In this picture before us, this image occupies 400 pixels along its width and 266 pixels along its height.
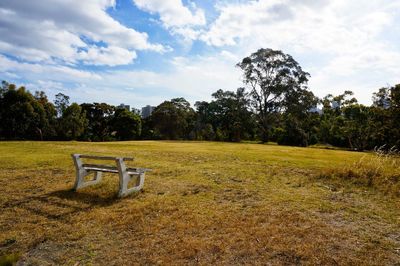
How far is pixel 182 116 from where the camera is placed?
41.1 metres

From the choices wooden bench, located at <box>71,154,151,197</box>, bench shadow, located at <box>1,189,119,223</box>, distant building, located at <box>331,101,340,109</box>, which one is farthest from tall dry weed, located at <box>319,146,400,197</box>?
distant building, located at <box>331,101,340,109</box>

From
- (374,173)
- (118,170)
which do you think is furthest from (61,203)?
(374,173)

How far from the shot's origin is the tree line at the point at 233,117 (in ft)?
102

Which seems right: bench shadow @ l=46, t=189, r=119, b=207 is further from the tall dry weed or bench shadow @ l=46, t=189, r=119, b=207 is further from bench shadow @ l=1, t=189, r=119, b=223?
the tall dry weed

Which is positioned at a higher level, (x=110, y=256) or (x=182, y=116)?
(x=182, y=116)

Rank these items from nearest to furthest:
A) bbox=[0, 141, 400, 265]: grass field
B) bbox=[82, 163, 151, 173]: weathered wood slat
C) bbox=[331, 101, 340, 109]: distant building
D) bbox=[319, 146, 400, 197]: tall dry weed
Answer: bbox=[0, 141, 400, 265]: grass field, bbox=[82, 163, 151, 173]: weathered wood slat, bbox=[319, 146, 400, 197]: tall dry weed, bbox=[331, 101, 340, 109]: distant building

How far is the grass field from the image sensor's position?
367 centimetres

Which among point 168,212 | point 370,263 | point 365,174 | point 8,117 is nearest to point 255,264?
point 370,263

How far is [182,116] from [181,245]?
37381mm

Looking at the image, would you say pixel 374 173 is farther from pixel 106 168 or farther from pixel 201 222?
pixel 106 168

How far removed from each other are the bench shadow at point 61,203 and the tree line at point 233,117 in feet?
92.7

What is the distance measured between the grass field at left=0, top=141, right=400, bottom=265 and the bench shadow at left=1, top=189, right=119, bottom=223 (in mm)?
19

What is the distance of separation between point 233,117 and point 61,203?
33.8 metres

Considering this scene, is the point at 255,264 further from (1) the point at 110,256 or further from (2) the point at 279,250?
(1) the point at 110,256
